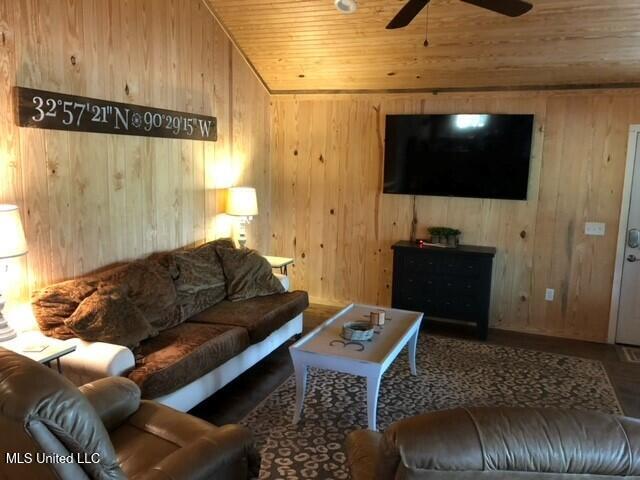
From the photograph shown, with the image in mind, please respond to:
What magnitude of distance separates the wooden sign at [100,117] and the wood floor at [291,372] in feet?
6.45

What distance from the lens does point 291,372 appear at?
404 centimetres

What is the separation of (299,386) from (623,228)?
3339 mm

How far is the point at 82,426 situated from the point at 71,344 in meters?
1.44

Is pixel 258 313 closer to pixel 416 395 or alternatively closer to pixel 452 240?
pixel 416 395

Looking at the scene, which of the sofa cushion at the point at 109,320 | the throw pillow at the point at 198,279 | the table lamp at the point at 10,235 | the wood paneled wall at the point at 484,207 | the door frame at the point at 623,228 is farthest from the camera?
the wood paneled wall at the point at 484,207

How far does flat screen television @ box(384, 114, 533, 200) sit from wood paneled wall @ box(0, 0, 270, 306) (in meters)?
1.58

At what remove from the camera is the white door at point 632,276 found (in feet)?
15.3

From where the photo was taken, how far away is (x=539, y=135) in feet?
16.0

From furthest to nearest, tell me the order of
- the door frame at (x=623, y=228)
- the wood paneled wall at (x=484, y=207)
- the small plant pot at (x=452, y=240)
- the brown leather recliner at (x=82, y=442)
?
1. the small plant pot at (x=452, y=240)
2. the wood paneled wall at (x=484, y=207)
3. the door frame at (x=623, y=228)
4. the brown leather recliner at (x=82, y=442)

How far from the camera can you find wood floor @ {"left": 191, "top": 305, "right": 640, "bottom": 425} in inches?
136

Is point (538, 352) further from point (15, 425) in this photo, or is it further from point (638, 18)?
point (15, 425)

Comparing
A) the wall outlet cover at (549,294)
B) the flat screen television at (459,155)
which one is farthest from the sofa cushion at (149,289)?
the wall outlet cover at (549,294)

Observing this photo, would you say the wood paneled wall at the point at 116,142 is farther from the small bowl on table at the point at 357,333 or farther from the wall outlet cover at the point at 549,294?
the wall outlet cover at the point at 549,294

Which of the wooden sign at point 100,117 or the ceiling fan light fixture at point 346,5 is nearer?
the wooden sign at point 100,117
